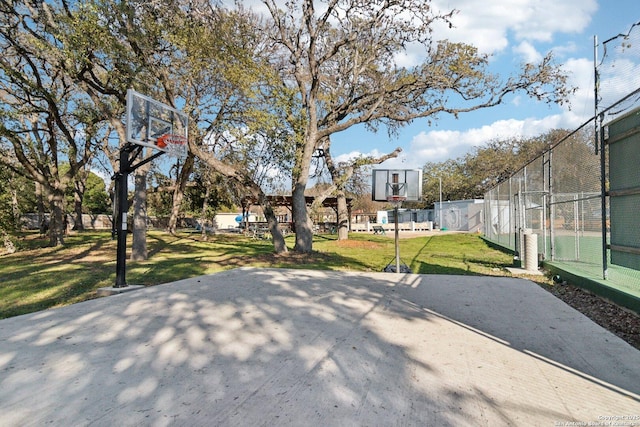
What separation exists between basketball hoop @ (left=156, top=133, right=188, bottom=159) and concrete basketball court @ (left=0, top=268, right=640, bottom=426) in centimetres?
339

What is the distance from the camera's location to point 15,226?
609 inches

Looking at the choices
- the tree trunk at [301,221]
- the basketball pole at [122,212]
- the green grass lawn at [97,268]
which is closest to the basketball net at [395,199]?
the green grass lawn at [97,268]

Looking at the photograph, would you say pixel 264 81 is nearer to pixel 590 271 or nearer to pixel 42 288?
pixel 42 288

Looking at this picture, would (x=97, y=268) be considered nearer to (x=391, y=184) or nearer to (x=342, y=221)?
(x=391, y=184)

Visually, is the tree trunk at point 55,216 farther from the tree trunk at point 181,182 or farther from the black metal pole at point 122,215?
the black metal pole at point 122,215

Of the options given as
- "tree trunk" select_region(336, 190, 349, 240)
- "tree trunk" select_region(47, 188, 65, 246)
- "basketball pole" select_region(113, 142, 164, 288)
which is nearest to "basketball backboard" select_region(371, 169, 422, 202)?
"basketball pole" select_region(113, 142, 164, 288)

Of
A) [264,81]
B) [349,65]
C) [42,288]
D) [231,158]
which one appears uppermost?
[349,65]

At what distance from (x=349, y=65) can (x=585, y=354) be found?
1545 centimetres

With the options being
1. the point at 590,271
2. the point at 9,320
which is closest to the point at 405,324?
the point at 590,271

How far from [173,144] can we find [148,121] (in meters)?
0.79

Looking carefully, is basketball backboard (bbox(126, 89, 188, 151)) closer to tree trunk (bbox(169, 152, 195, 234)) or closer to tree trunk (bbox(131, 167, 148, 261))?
tree trunk (bbox(131, 167, 148, 261))

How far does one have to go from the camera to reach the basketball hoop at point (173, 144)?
8095 millimetres

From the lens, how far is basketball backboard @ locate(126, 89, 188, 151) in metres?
7.32

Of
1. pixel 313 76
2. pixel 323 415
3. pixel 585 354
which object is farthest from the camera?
pixel 313 76
